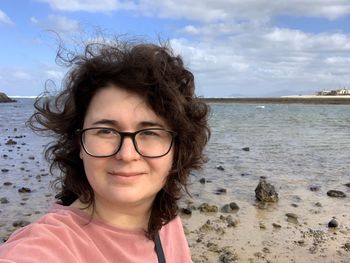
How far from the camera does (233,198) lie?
34.4ft

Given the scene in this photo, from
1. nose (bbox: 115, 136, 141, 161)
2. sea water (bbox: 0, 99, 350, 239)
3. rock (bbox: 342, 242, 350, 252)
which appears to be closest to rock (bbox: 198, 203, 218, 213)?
sea water (bbox: 0, 99, 350, 239)

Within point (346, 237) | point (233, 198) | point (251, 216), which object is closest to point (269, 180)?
point (233, 198)

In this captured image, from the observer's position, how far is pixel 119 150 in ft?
6.22

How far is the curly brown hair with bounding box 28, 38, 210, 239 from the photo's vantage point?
204 cm

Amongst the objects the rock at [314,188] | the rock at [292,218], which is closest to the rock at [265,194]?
the rock at [292,218]

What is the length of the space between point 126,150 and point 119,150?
0.10 feet

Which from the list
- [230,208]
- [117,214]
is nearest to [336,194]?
[230,208]

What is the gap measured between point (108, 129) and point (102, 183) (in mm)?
248

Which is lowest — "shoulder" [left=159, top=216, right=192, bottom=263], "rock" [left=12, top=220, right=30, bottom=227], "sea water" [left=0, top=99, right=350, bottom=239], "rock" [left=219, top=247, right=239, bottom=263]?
"sea water" [left=0, top=99, right=350, bottom=239]

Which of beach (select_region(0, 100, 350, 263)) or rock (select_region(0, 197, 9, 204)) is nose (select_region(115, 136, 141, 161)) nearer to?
beach (select_region(0, 100, 350, 263))

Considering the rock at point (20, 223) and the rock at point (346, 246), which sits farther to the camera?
the rock at point (20, 223)

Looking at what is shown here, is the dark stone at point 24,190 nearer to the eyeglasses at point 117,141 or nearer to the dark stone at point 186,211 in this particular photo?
the dark stone at point 186,211

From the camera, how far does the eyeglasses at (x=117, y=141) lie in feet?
6.24

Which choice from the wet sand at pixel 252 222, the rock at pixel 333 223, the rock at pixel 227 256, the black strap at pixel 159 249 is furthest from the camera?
the rock at pixel 333 223
